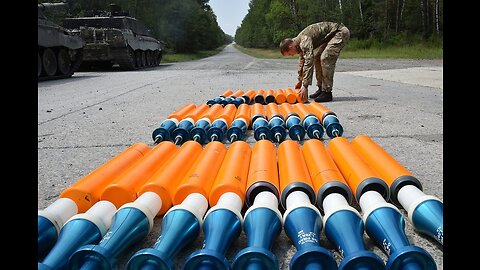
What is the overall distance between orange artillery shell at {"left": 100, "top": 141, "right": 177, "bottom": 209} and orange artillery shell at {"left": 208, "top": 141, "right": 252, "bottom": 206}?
1.47 ft

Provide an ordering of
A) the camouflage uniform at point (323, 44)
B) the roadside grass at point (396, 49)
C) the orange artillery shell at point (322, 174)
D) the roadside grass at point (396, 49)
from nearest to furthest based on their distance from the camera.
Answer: the orange artillery shell at point (322, 174) < the camouflage uniform at point (323, 44) < the roadside grass at point (396, 49) < the roadside grass at point (396, 49)

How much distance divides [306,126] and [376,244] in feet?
7.57

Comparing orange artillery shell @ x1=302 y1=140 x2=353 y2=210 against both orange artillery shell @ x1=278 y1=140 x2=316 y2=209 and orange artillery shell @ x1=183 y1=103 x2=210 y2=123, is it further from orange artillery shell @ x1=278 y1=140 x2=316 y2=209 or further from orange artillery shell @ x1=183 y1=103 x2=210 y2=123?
orange artillery shell @ x1=183 y1=103 x2=210 y2=123

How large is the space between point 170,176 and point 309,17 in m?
45.7

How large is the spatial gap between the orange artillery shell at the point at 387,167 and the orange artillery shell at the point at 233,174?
816 mm

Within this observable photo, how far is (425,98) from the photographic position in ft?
23.4

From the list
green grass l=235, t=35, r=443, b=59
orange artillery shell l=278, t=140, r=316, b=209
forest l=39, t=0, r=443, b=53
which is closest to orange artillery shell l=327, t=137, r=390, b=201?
orange artillery shell l=278, t=140, r=316, b=209

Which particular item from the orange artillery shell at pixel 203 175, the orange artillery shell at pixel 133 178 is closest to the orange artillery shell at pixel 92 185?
the orange artillery shell at pixel 133 178

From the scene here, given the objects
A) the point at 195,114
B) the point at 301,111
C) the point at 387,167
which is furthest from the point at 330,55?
the point at 387,167

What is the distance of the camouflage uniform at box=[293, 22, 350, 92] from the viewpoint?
21.9ft

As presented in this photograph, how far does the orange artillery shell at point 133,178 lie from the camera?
235 cm

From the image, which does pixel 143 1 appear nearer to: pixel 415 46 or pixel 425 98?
pixel 415 46

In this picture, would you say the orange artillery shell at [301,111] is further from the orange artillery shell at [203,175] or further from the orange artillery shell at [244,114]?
the orange artillery shell at [203,175]
